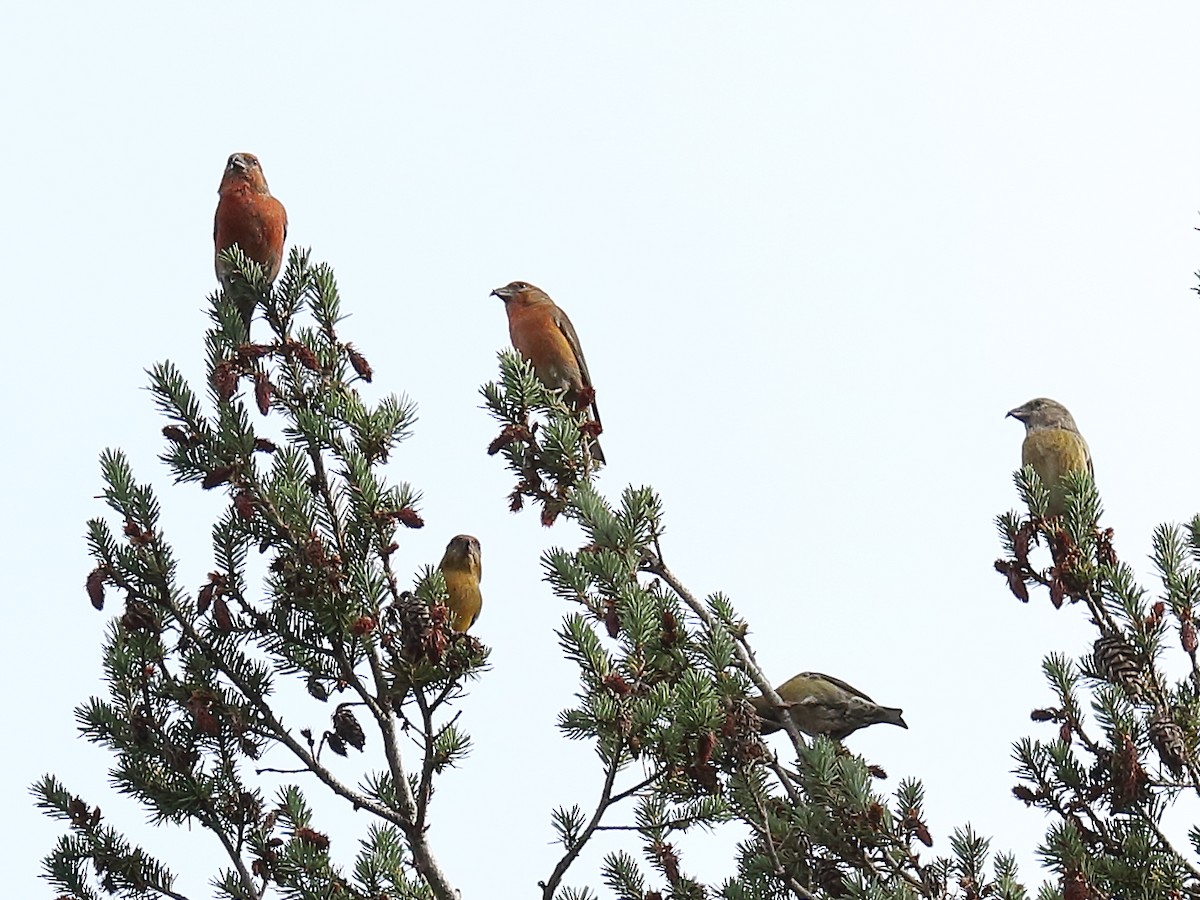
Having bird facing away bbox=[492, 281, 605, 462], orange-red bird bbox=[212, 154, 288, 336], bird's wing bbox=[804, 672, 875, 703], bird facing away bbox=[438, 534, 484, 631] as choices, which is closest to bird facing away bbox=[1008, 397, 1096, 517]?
bird's wing bbox=[804, 672, 875, 703]

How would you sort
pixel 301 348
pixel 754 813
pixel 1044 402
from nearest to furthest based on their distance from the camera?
pixel 754 813 < pixel 301 348 < pixel 1044 402

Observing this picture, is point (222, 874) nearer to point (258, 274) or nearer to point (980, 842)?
point (258, 274)

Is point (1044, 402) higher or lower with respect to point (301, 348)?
higher

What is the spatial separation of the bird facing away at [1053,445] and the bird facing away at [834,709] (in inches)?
48.5

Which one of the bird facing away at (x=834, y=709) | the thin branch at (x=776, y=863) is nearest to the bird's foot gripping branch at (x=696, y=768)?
the thin branch at (x=776, y=863)

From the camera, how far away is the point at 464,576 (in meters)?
6.04

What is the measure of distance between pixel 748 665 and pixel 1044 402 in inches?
119

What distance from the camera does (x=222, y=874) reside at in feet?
13.2

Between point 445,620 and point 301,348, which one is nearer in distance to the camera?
point 445,620

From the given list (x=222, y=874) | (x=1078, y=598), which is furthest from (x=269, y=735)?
(x=1078, y=598)

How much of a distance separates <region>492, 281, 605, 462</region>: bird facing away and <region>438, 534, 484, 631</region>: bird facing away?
3.13ft

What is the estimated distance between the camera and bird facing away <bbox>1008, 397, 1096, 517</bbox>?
6.23 metres

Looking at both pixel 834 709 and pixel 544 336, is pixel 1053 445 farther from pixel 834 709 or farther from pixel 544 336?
pixel 544 336

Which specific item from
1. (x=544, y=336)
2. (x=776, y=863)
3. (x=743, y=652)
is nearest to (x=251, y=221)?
(x=544, y=336)
